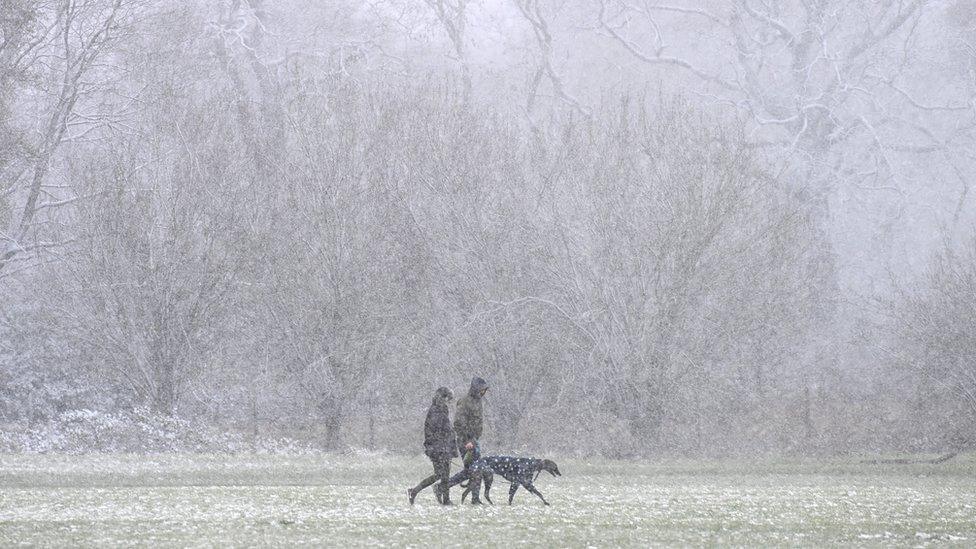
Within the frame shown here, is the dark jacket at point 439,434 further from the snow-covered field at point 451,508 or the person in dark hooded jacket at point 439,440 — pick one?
the snow-covered field at point 451,508

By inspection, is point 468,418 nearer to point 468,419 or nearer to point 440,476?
point 468,419

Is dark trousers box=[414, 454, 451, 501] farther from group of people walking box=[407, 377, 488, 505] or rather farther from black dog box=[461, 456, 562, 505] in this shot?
black dog box=[461, 456, 562, 505]

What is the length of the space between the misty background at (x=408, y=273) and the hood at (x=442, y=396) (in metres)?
13.6

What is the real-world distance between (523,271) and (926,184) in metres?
19.0

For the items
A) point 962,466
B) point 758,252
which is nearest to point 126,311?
point 758,252

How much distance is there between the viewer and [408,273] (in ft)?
112

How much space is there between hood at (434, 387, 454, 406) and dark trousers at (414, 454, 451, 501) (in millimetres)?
686

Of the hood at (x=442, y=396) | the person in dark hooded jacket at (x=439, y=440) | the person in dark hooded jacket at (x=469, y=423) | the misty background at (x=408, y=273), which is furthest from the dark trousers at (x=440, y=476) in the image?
the misty background at (x=408, y=273)

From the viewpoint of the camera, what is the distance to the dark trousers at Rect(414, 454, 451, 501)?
Answer: 15812 mm

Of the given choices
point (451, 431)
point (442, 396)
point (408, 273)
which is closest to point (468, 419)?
point (451, 431)

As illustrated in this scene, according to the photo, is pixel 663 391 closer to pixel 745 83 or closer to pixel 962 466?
pixel 962 466

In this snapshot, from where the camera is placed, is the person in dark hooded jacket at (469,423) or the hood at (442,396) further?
the person in dark hooded jacket at (469,423)

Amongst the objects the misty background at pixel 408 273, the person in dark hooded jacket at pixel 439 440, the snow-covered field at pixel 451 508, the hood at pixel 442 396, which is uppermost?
the misty background at pixel 408 273

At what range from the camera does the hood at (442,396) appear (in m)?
15.5
